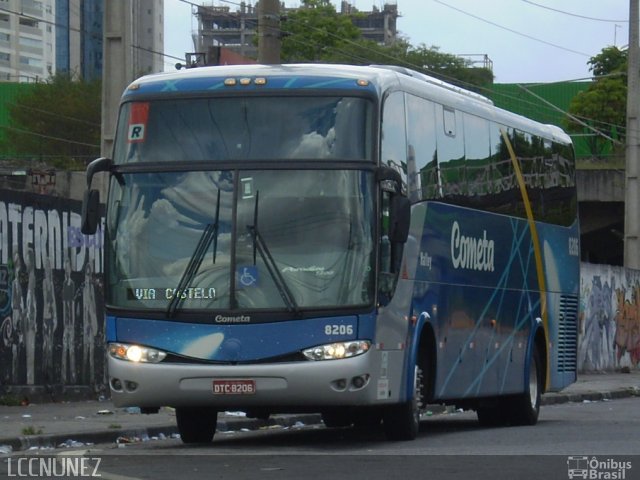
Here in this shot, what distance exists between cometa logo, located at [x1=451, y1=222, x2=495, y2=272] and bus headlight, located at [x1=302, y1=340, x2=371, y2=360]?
3.09 meters

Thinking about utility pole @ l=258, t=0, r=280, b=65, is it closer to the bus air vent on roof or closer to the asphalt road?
the bus air vent on roof

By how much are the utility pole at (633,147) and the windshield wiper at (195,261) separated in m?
23.5

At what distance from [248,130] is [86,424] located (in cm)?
426

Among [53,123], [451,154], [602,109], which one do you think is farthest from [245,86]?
[53,123]

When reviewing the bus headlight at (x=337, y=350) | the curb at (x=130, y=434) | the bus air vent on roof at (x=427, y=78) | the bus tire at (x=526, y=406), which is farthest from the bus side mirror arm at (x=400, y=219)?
the bus tire at (x=526, y=406)

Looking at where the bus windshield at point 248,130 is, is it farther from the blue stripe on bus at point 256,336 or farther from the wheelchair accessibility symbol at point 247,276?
the blue stripe on bus at point 256,336

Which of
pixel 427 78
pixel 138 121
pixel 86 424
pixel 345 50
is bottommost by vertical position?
pixel 86 424

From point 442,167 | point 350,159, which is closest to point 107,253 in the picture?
point 350,159

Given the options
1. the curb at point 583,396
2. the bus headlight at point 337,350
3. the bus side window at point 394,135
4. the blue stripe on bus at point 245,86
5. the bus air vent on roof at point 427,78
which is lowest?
the curb at point 583,396

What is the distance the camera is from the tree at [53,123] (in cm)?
8712

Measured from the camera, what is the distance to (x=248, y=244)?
13070mm

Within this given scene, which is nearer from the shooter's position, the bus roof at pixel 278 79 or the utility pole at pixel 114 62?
the bus roof at pixel 278 79

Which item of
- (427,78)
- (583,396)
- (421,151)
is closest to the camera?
(421,151)

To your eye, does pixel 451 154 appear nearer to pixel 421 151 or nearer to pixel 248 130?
pixel 421 151
